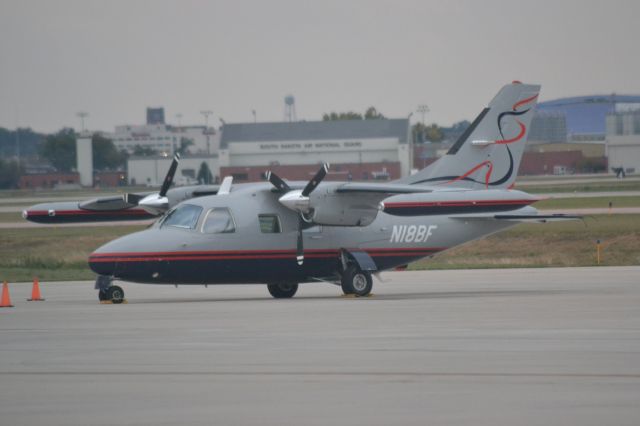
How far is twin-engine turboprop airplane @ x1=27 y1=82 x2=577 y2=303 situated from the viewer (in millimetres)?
25203

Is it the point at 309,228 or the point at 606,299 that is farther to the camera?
the point at 309,228

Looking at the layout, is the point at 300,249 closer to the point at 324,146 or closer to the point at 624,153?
the point at 324,146

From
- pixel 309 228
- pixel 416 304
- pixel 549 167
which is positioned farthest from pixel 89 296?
pixel 549 167

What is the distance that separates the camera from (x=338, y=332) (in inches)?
708

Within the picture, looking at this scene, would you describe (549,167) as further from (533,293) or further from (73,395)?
(73,395)

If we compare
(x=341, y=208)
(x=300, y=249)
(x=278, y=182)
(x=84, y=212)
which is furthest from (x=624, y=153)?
(x=278, y=182)

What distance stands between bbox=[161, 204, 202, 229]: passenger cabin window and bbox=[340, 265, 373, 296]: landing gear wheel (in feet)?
13.2

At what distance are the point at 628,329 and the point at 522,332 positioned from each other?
1758mm

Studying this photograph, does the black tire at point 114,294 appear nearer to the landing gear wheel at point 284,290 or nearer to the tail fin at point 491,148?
the landing gear wheel at point 284,290

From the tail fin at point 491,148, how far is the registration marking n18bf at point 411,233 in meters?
1.43

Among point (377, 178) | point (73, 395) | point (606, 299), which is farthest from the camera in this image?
point (377, 178)

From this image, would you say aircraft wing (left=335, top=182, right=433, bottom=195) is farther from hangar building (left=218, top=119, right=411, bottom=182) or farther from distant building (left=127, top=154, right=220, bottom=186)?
distant building (left=127, top=154, right=220, bottom=186)

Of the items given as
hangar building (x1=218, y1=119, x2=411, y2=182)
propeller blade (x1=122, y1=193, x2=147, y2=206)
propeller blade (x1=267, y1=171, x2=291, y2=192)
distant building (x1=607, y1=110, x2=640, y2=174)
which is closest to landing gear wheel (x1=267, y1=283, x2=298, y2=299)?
propeller blade (x1=267, y1=171, x2=291, y2=192)

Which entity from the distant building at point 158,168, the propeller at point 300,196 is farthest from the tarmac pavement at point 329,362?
the distant building at point 158,168
